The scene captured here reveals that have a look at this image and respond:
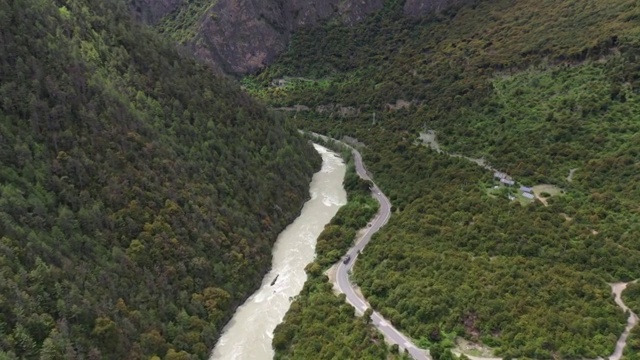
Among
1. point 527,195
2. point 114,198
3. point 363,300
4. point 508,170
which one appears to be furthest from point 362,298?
point 508,170

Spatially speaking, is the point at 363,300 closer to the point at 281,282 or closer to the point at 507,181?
the point at 281,282

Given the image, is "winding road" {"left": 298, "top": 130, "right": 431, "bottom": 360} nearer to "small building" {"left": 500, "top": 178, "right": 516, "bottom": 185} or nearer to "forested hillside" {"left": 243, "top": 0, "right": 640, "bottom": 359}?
"forested hillside" {"left": 243, "top": 0, "right": 640, "bottom": 359}

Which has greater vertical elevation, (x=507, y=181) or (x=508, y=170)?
(x=508, y=170)

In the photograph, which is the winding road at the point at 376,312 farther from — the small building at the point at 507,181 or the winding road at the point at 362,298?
the small building at the point at 507,181

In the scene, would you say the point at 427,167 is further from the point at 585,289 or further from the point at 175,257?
the point at 175,257

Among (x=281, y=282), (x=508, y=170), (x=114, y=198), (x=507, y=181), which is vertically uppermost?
(x=114, y=198)

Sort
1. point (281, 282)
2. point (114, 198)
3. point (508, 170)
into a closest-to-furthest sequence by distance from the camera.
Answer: point (114, 198) < point (281, 282) < point (508, 170)
